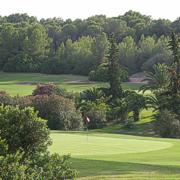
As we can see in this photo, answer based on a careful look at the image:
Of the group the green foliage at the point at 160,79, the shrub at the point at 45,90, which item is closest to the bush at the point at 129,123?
the green foliage at the point at 160,79

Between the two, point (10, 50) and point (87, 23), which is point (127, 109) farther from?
point (87, 23)

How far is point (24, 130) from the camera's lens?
13484 mm

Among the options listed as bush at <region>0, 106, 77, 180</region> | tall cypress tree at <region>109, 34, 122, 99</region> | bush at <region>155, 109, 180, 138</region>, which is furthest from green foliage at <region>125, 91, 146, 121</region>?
bush at <region>0, 106, 77, 180</region>

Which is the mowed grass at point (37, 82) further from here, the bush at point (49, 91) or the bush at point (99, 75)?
the bush at point (49, 91)

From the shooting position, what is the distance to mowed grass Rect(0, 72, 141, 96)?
297 feet

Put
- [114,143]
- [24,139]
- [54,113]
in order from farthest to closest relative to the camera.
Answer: [54,113], [114,143], [24,139]

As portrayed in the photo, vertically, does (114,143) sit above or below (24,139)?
below

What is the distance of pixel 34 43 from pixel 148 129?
234 feet

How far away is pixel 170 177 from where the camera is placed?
59.2 ft

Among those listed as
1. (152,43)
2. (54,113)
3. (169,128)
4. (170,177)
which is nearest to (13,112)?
(170,177)

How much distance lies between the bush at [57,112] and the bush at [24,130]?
40104mm

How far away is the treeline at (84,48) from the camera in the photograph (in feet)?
358

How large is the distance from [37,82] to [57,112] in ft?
150

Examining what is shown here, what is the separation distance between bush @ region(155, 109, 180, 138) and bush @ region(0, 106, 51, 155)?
37215 mm
